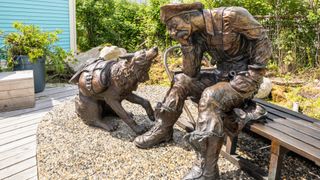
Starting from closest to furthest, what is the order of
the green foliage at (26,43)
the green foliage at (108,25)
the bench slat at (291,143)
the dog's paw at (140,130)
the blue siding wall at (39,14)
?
the bench slat at (291,143)
the dog's paw at (140,130)
the green foliage at (26,43)
the blue siding wall at (39,14)
the green foliage at (108,25)

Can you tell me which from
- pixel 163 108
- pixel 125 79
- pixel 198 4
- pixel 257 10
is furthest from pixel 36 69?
pixel 257 10

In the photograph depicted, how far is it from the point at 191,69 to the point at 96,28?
7.15 m

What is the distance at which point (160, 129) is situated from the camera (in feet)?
7.43

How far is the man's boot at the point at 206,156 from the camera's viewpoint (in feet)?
5.48

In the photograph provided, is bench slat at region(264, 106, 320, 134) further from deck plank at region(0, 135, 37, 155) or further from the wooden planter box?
the wooden planter box

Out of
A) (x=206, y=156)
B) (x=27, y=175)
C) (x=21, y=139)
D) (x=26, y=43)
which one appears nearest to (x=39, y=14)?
(x=26, y=43)

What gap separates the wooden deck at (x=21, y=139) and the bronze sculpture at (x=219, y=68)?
123 cm

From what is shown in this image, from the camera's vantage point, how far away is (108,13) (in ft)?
28.1

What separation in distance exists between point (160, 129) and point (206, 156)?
25.2 inches

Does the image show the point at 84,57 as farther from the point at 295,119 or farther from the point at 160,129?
the point at 295,119

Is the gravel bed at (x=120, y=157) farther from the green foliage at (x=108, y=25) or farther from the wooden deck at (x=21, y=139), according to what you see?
the green foliage at (x=108, y=25)

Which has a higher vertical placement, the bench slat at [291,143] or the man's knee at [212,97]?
the man's knee at [212,97]

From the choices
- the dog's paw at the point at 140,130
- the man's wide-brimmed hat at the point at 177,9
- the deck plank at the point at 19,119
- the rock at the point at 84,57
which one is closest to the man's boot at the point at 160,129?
the dog's paw at the point at 140,130

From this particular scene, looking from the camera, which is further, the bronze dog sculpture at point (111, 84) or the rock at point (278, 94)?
the rock at point (278, 94)
